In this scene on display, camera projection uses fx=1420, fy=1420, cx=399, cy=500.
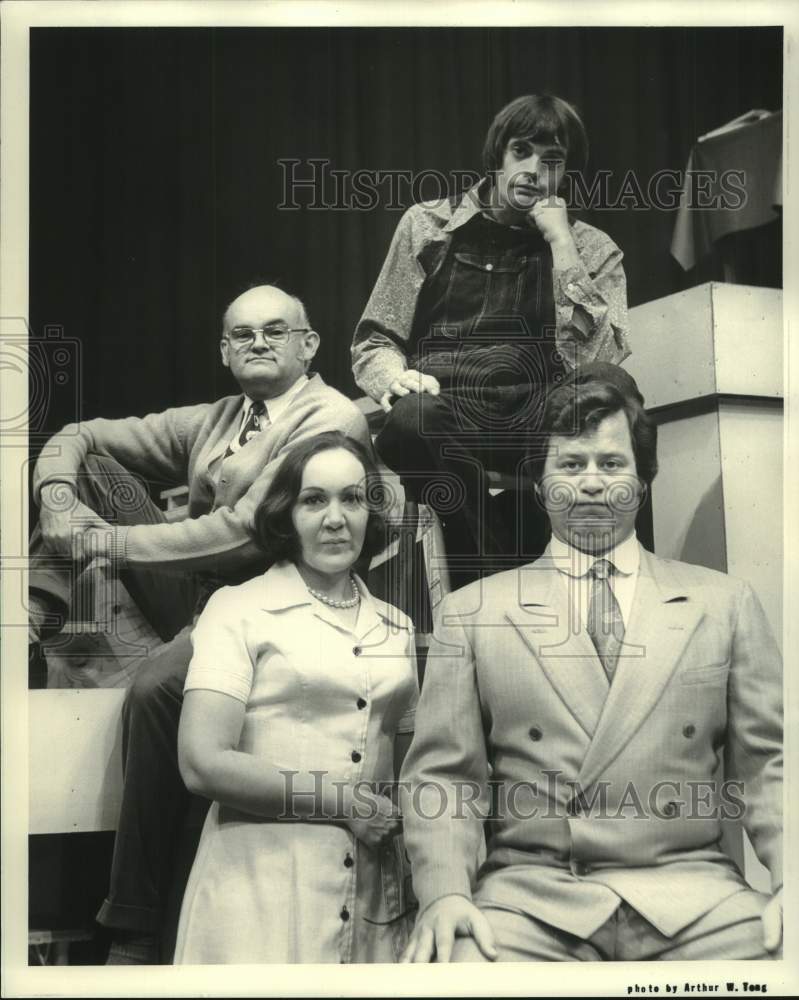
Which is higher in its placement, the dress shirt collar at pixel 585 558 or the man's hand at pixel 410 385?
the man's hand at pixel 410 385

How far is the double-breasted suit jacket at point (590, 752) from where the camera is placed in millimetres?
3768

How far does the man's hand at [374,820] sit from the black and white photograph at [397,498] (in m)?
0.01

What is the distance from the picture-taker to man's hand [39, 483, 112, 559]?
3.97 meters

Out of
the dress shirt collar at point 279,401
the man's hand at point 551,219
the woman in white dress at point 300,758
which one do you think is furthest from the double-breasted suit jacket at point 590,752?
the man's hand at point 551,219

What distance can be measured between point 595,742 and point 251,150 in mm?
1922

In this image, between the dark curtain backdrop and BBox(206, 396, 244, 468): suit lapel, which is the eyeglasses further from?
BBox(206, 396, 244, 468): suit lapel

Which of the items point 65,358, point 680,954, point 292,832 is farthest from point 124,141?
point 680,954

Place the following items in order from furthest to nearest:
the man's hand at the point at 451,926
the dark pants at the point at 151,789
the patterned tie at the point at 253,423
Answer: the patterned tie at the point at 253,423 → the dark pants at the point at 151,789 → the man's hand at the point at 451,926

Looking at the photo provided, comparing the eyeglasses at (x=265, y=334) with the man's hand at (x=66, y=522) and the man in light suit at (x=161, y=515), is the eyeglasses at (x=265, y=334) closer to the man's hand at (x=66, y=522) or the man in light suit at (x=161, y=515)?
the man in light suit at (x=161, y=515)

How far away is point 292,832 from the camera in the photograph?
3.80 m

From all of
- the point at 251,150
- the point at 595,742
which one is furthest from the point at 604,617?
the point at 251,150

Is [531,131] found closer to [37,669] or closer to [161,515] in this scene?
[161,515]

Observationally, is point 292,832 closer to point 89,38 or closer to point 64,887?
point 64,887

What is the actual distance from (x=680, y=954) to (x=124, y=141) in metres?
2.74
